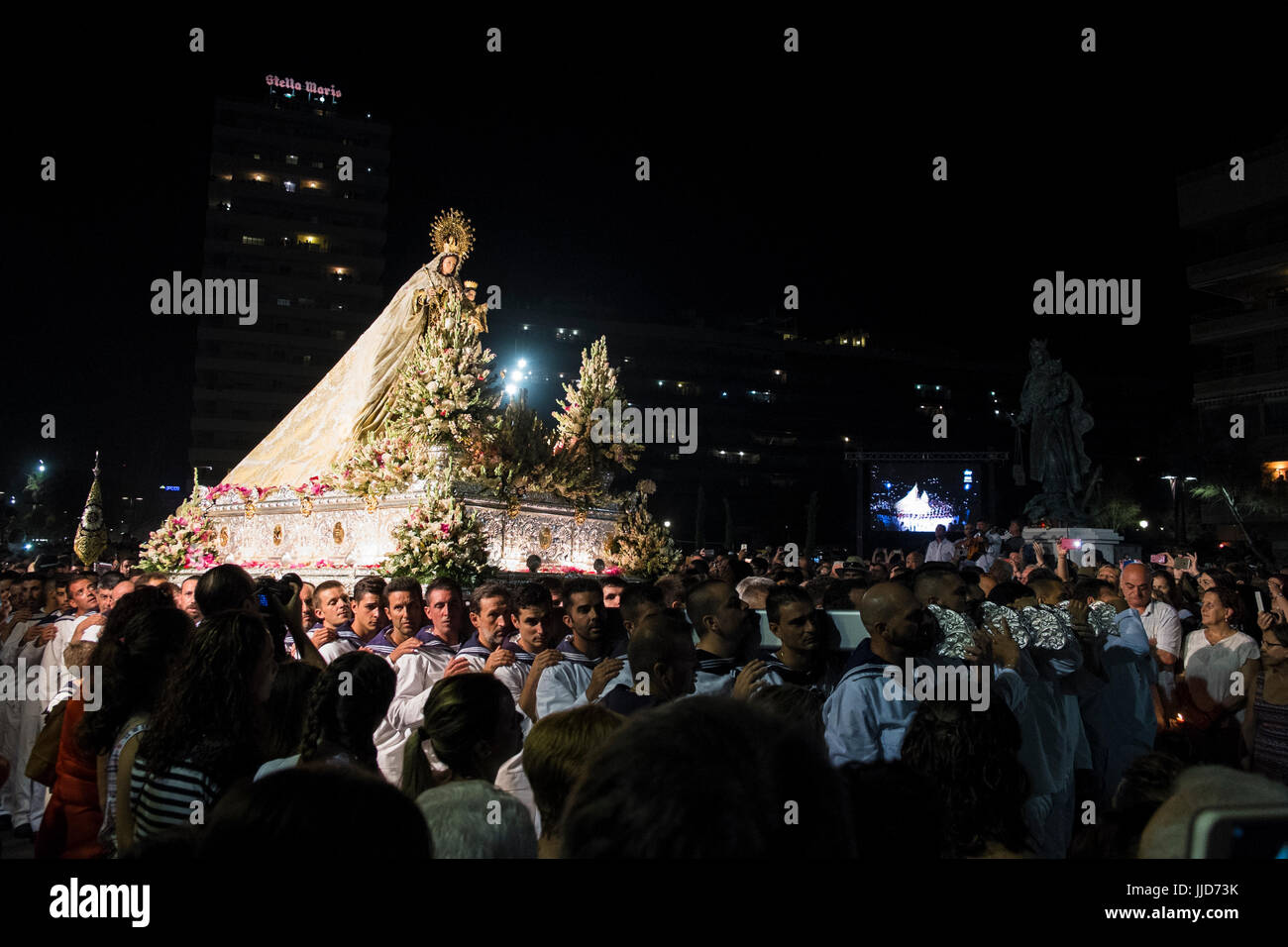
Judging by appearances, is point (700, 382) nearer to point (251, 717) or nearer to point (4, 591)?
point (4, 591)

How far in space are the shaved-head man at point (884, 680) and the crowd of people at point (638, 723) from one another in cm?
2

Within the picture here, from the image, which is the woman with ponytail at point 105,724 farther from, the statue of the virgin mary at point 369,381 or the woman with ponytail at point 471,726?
the statue of the virgin mary at point 369,381

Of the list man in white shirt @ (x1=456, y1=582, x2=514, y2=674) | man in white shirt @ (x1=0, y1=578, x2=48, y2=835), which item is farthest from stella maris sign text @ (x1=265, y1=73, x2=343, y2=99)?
man in white shirt @ (x1=456, y1=582, x2=514, y2=674)

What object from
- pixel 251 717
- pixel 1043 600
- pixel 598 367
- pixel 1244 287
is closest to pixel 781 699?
pixel 251 717

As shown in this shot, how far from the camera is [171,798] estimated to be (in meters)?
3.48

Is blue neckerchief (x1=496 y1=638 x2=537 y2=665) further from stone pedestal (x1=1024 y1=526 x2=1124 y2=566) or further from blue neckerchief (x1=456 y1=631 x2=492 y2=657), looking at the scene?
stone pedestal (x1=1024 y1=526 x2=1124 y2=566)

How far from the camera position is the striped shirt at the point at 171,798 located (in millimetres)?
3447

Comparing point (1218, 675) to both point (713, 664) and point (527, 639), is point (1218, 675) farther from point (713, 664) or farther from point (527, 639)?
point (527, 639)

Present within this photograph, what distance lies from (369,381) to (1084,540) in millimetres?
13356

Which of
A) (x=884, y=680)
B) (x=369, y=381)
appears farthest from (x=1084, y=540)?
(x=884, y=680)

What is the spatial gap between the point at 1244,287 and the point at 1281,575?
40695 millimetres

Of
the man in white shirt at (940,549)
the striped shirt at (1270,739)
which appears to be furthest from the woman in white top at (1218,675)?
the man in white shirt at (940,549)

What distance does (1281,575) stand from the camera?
35.0 ft

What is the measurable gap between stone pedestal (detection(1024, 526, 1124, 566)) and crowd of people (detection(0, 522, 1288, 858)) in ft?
30.9
